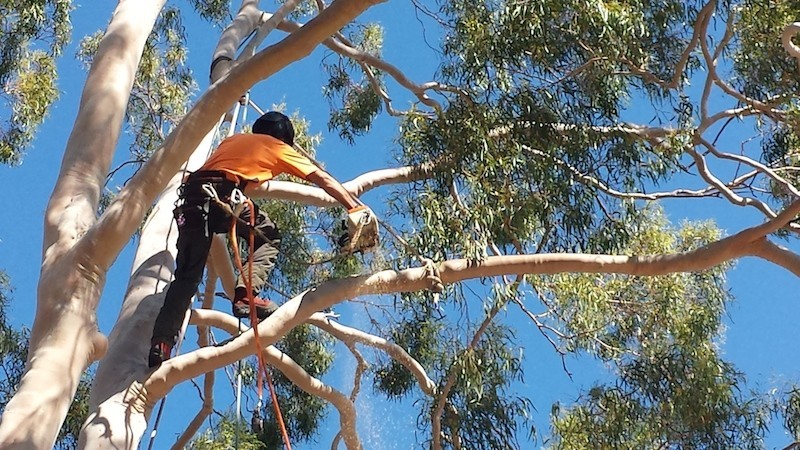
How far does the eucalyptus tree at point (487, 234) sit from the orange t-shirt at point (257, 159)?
0.31 m

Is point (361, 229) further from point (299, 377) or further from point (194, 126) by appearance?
point (299, 377)

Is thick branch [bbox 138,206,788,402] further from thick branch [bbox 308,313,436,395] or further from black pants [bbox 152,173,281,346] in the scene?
thick branch [bbox 308,313,436,395]

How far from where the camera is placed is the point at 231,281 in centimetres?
506

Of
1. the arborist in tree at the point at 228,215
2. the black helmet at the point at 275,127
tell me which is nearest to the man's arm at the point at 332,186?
the arborist in tree at the point at 228,215

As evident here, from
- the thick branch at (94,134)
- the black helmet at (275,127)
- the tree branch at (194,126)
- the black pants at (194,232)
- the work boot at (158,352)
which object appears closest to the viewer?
the tree branch at (194,126)

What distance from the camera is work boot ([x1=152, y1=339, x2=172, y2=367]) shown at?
3.57 m

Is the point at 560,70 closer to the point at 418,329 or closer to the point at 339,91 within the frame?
the point at 418,329

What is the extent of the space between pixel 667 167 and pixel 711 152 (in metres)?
0.28

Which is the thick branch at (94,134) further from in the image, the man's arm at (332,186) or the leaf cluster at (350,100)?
the leaf cluster at (350,100)

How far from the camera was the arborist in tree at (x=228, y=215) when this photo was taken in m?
3.64

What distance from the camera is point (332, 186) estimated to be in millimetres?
3703

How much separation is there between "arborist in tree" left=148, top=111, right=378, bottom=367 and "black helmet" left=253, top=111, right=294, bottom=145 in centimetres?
10

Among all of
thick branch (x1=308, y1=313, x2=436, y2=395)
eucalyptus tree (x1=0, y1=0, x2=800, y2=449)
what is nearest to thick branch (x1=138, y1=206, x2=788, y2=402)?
eucalyptus tree (x1=0, y1=0, x2=800, y2=449)

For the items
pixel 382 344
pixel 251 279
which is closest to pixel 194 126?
pixel 251 279
